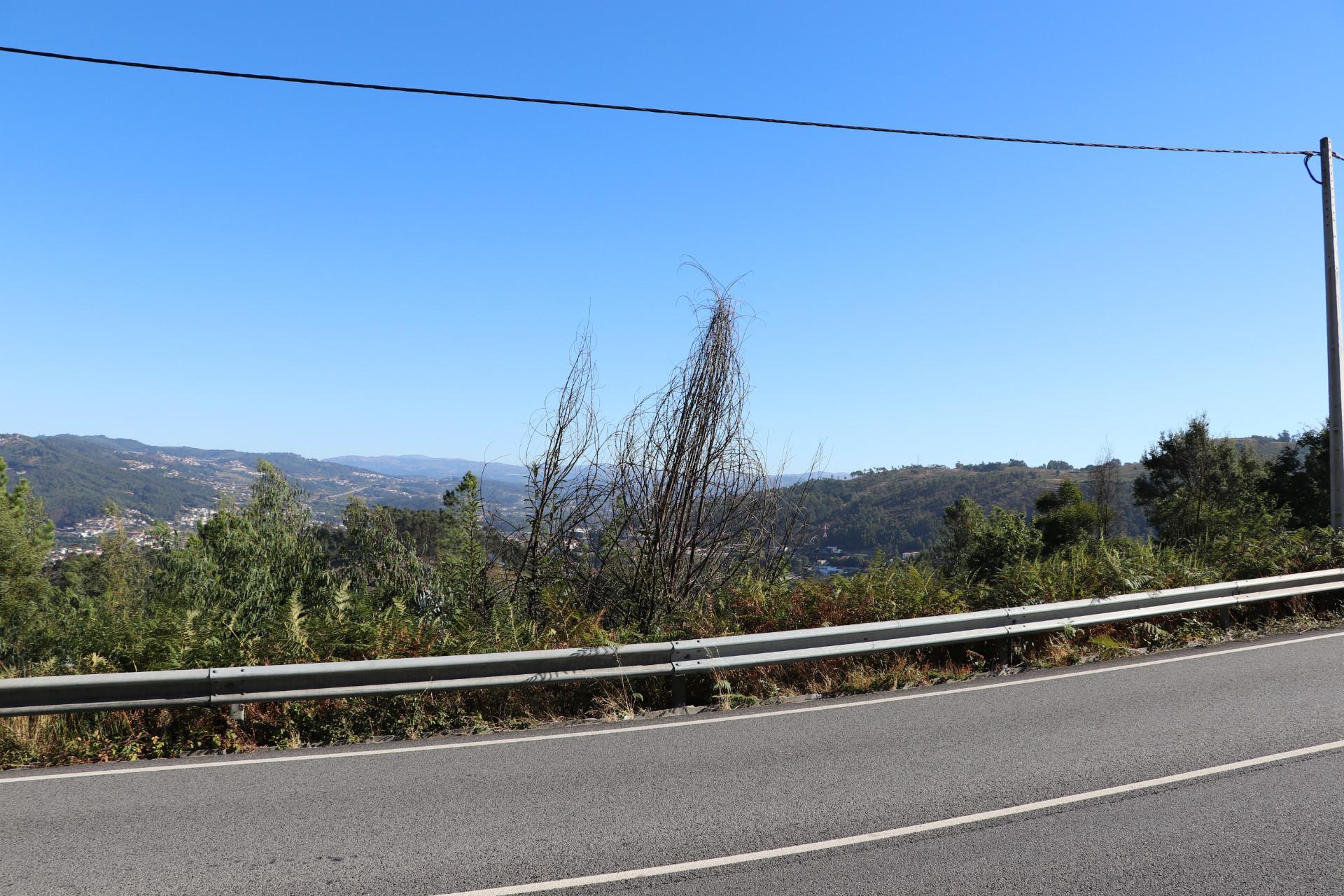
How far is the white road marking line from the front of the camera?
5.57 meters

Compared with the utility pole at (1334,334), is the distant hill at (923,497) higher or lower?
lower

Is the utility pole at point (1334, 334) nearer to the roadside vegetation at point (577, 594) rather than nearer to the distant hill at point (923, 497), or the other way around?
the roadside vegetation at point (577, 594)

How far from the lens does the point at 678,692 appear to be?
23.5ft

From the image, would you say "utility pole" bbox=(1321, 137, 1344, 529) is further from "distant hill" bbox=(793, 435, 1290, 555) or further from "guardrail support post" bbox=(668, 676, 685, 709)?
"distant hill" bbox=(793, 435, 1290, 555)

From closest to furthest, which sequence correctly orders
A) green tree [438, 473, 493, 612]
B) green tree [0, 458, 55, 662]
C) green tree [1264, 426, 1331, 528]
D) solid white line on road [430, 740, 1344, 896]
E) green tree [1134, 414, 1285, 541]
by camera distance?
solid white line on road [430, 740, 1344, 896], green tree [438, 473, 493, 612], green tree [1264, 426, 1331, 528], green tree [1134, 414, 1285, 541], green tree [0, 458, 55, 662]

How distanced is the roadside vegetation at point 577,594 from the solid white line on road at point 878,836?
2759 millimetres

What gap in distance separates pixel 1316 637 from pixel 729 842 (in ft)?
28.3

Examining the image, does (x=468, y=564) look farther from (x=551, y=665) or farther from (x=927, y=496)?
(x=927, y=496)

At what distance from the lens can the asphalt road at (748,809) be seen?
3.99 metres

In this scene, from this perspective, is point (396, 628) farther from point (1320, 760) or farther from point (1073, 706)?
point (1320, 760)

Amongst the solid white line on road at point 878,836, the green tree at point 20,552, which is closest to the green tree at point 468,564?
the solid white line on road at point 878,836

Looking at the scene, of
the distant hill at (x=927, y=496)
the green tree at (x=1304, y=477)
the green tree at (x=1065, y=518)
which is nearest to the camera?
the green tree at (x=1304, y=477)

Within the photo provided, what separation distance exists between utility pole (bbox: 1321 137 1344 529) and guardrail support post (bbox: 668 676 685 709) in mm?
10996

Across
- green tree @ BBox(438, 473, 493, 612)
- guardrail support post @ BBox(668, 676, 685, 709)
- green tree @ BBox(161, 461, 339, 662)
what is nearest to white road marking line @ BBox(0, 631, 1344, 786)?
guardrail support post @ BBox(668, 676, 685, 709)
